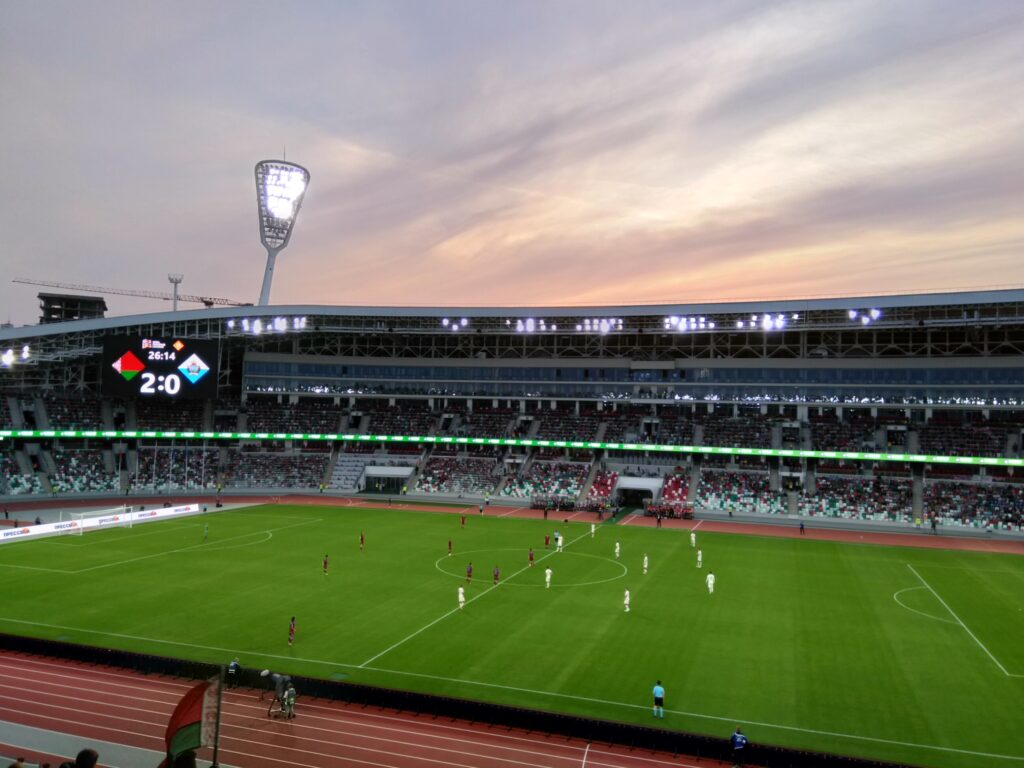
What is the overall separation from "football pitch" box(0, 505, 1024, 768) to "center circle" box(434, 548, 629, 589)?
25 cm

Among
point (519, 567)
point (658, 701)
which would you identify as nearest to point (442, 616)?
point (519, 567)

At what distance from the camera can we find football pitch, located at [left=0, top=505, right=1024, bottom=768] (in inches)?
878

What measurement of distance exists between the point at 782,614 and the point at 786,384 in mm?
47058

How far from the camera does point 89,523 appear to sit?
52.3 meters

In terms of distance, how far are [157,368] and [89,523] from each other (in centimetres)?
1906

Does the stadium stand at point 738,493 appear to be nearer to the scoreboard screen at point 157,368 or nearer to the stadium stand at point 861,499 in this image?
the stadium stand at point 861,499

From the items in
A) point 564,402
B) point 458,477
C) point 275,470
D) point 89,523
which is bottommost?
point 89,523

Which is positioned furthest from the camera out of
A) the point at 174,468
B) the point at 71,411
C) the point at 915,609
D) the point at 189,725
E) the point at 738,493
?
the point at 174,468

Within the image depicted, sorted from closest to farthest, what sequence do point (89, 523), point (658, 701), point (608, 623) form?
point (658, 701) < point (608, 623) < point (89, 523)

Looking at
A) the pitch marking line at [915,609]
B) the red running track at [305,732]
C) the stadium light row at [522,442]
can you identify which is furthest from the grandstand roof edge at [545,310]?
the red running track at [305,732]

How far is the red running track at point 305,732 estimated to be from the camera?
18.5 metres

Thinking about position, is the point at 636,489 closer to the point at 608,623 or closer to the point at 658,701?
the point at 608,623

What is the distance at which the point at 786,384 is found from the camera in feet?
248

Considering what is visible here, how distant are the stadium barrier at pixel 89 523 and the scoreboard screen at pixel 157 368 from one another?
1186cm
